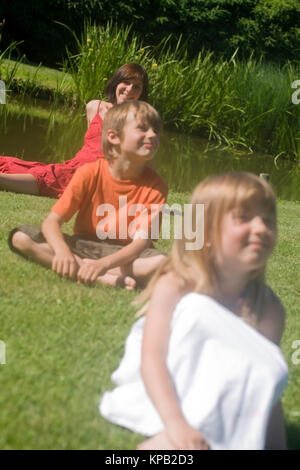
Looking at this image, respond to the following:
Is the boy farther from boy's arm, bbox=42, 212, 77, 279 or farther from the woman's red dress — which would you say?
the woman's red dress

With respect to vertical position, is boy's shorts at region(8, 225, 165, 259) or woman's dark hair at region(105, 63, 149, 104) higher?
woman's dark hair at region(105, 63, 149, 104)

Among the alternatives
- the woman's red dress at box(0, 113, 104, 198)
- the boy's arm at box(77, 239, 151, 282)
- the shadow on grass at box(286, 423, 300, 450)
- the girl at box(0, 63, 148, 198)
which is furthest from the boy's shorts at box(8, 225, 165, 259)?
the woman's red dress at box(0, 113, 104, 198)

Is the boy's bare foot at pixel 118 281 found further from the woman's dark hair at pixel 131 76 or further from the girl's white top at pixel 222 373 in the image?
the woman's dark hair at pixel 131 76

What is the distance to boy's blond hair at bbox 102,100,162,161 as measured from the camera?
322 centimetres

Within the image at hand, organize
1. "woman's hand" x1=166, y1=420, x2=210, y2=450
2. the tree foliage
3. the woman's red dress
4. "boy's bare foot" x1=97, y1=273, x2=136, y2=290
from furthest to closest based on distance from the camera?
the tree foliage, the woman's red dress, "boy's bare foot" x1=97, y1=273, x2=136, y2=290, "woman's hand" x1=166, y1=420, x2=210, y2=450

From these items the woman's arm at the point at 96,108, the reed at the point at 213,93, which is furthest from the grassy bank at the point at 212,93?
the woman's arm at the point at 96,108

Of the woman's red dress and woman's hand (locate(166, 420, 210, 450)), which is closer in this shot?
woman's hand (locate(166, 420, 210, 450))

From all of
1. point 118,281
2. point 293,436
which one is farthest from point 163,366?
point 118,281

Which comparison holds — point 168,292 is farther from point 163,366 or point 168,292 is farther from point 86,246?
point 86,246

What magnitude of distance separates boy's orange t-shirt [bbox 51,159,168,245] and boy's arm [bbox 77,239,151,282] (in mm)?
92

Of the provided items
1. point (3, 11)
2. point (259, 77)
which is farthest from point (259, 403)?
point (3, 11)

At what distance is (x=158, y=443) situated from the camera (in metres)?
1.83

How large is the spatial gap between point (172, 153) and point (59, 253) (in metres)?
6.66
